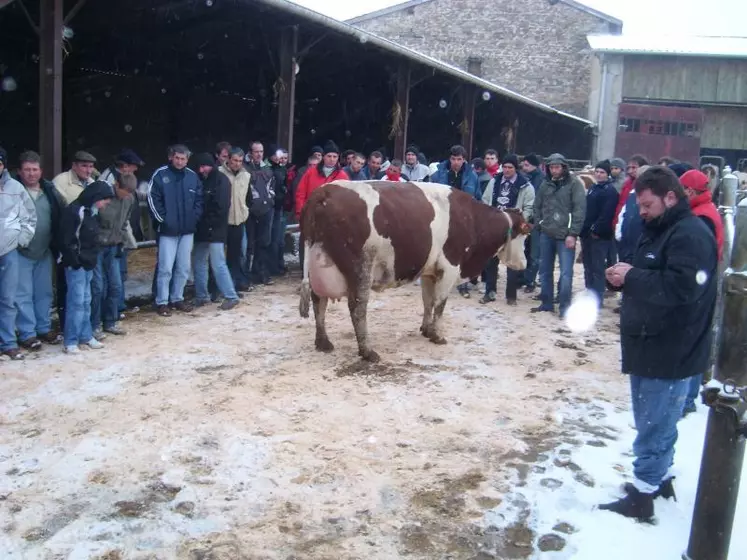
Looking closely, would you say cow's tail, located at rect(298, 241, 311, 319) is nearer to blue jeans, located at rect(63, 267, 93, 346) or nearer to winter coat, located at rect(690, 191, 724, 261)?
blue jeans, located at rect(63, 267, 93, 346)

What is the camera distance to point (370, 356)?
20.1 feet

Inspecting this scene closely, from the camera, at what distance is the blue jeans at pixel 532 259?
Answer: 31.6 feet

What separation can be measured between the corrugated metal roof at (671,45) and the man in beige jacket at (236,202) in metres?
20.4

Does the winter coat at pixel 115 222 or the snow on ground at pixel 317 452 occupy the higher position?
the winter coat at pixel 115 222

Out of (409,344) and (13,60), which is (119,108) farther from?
(409,344)

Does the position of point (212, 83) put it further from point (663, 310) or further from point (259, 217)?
point (663, 310)

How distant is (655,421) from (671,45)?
26.6 meters


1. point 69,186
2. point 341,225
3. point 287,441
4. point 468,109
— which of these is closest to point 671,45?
point 468,109

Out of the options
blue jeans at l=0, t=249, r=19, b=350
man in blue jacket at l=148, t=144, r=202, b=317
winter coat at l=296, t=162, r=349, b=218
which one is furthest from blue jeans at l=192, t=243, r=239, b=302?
blue jeans at l=0, t=249, r=19, b=350

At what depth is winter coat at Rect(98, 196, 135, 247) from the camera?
6301 mm

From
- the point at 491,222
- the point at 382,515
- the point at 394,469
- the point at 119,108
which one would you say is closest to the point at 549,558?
the point at 382,515

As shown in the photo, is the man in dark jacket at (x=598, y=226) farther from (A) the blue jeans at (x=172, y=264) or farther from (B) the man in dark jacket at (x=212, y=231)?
(A) the blue jeans at (x=172, y=264)

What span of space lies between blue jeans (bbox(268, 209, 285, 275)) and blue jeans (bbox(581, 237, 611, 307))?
4.06 metres

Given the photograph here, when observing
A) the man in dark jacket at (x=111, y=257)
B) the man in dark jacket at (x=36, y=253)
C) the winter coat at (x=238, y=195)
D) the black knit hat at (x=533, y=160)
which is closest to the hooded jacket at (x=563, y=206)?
the black knit hat at (x=533, y=160)
